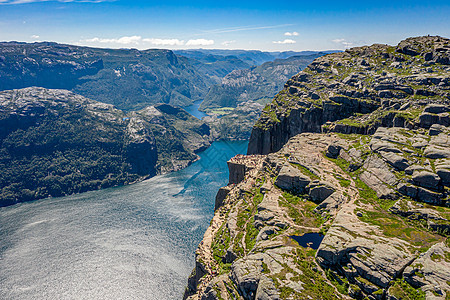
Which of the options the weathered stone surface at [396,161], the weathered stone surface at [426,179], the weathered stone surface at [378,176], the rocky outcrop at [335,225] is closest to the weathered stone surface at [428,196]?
the rocky outcrop at [335,225]

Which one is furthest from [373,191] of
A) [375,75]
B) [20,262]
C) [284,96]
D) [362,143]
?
[20,262]

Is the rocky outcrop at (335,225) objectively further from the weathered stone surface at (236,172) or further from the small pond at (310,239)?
the weathered stone surface at (236,172)

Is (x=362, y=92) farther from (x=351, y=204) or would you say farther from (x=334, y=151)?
(x=351, y=204)

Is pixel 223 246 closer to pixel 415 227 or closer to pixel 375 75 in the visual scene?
pixel 415 227

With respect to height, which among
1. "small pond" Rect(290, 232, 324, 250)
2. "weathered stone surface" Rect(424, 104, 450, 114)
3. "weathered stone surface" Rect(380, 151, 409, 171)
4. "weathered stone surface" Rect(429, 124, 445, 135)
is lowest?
"small pond" Rect(290, 232, 324, 250)

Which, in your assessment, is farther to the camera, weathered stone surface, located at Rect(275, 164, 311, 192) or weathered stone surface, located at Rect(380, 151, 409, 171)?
weathered stone surface, located at Rect(275, 164, 311, 192)

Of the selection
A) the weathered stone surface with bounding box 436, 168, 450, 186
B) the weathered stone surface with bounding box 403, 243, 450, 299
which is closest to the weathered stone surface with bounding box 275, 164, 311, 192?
the weathered stone surface with bounding box 436, 168, 450, 186

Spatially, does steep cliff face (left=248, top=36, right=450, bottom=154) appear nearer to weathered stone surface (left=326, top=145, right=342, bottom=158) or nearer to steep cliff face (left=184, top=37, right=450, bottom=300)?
steep cliff face (left=184, top=37, right=450, bottom=300)
